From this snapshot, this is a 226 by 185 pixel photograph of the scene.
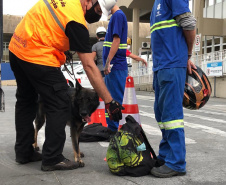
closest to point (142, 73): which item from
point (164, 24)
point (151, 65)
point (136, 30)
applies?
point (151, 65)

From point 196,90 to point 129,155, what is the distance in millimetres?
981

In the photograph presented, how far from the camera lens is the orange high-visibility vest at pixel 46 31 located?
3.19 metres

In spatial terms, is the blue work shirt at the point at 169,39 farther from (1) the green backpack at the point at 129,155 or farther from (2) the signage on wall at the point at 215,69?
(2) the signage on wall at the point at 215,69

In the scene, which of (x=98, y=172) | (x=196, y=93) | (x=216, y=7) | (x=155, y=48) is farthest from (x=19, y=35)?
(x=216, y=7)

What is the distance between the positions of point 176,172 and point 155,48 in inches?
51.2

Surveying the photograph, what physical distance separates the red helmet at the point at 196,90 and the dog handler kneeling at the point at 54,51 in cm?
89

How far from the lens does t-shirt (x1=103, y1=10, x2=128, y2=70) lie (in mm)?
4637

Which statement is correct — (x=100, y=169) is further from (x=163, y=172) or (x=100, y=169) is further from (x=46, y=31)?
(x=46, y=31)

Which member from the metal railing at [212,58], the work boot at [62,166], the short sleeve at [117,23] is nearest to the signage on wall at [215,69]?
the metal railing at [212,58]

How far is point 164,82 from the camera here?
3217 mm

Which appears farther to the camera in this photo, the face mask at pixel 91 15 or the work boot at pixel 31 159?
the work boot at pixel 31 159

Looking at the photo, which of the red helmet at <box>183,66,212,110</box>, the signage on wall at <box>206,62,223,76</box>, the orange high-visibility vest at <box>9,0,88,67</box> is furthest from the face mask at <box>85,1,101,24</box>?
the signage on wall at <box>206,62,223,76</box>

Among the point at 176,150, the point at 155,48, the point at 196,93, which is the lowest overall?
the point at 176,150

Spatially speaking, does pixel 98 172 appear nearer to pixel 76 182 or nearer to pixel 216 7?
pixel 76 182
